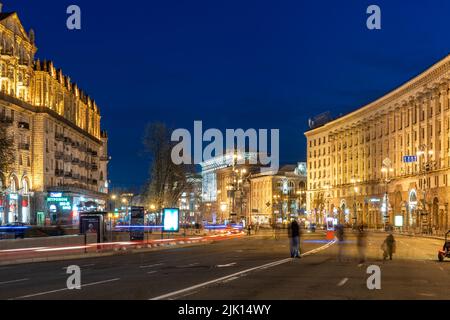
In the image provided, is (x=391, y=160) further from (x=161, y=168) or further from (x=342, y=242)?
(x=342, y=242)

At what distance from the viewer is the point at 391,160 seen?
114 metres

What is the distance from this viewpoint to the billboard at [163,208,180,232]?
5378 centimetres

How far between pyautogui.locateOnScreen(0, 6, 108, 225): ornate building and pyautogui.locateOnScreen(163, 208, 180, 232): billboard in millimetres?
21344

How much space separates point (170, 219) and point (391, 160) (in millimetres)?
68014

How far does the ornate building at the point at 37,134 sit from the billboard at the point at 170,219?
21.3 metres

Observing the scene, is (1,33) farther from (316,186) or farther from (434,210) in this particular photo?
(316,186)

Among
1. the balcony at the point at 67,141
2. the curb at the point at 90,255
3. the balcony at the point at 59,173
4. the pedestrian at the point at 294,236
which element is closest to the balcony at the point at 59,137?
the balcony at the point at 67,141

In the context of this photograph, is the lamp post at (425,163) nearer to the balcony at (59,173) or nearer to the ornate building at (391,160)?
the ornate building at (391,160)

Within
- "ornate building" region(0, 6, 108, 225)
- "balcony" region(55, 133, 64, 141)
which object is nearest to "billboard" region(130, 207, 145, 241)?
"ornate building" region(0, 6, 108, 225)

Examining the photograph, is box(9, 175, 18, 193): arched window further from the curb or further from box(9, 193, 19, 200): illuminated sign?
the curb
